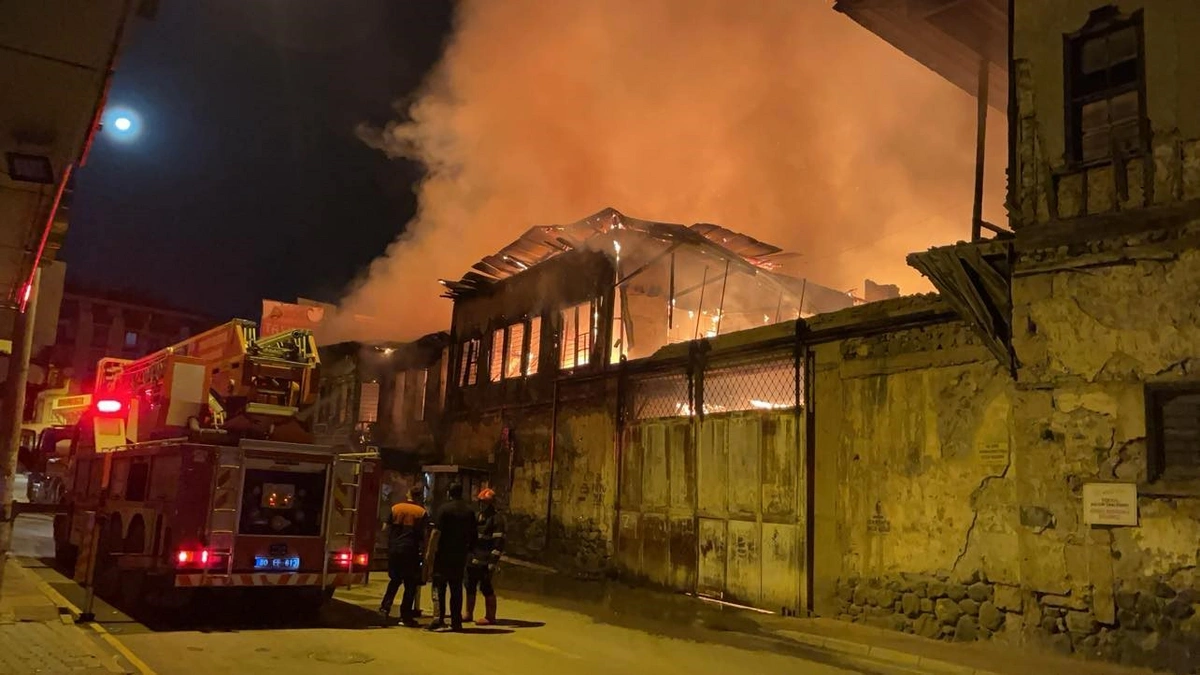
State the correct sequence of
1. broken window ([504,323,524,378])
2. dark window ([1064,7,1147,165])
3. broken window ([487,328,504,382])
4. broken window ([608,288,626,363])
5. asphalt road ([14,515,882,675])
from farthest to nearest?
1. broken window ([487,328,504,382])
2. broken window ([504,323,524,378])
3. broken window ([608,288,626,363])
4. dark window ([1064,7,1147,165])
5. asphalt road ([14,515,882,675])

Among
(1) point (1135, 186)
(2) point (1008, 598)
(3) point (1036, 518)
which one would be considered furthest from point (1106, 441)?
(1) point (1135, 186)

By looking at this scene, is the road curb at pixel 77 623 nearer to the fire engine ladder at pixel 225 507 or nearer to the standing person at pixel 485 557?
the fire engine ladder at pixel 225 507

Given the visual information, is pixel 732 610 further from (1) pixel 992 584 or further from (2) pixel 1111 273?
(2) pixel 1111 273

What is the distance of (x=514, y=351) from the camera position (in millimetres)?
20328

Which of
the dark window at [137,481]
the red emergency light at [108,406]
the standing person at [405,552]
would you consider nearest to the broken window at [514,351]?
the red emergency light at [108,406]

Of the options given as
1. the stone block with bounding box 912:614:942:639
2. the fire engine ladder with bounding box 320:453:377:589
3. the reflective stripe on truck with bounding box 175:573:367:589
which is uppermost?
the fire engine ladder with bounding box 320:453:377:589

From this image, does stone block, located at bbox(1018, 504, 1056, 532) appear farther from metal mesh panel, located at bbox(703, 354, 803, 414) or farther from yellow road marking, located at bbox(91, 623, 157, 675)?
yellow road marking, located at bbox(91, 623, 157, 675)

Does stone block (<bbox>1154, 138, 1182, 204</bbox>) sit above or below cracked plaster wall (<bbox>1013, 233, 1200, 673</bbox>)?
above

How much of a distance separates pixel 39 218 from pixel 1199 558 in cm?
1001

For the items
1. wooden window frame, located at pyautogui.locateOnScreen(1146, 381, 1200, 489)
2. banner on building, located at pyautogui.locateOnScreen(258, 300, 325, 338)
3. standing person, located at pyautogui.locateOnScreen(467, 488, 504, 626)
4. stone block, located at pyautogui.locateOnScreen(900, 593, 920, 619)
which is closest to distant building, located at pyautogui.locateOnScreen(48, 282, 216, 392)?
banner on building, located at pyautogui.locateOnScreen(258, 300, 325, 338)

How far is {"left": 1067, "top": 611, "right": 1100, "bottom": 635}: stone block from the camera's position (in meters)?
8.45

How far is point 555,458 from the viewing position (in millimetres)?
17516

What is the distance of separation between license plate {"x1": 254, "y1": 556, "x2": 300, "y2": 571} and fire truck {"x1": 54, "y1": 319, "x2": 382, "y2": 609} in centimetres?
1

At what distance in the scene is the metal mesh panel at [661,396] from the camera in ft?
48.0
